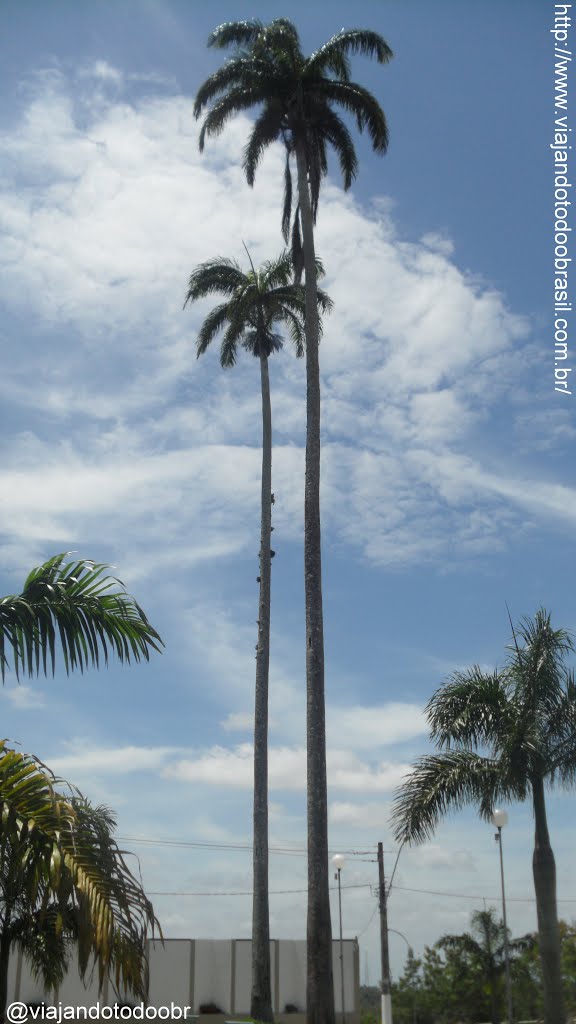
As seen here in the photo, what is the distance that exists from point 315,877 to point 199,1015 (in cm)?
2692

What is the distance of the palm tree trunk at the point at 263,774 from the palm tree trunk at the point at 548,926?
7515mm

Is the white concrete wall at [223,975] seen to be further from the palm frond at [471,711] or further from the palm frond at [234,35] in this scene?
the palm frond at [234,35]

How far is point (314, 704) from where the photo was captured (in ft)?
67.2

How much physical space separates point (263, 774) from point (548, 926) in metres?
9.42

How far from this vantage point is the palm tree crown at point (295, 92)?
83.9ft

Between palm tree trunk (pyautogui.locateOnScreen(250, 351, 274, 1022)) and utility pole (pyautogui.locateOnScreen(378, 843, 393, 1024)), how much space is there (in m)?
9.96

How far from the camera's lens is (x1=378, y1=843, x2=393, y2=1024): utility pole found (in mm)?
34406

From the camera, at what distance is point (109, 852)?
632 centimetres

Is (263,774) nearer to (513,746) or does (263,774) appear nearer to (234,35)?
(513,746)

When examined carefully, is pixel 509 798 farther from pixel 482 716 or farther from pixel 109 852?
pixel 109 852

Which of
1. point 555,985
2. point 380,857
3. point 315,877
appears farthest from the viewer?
point 380,857

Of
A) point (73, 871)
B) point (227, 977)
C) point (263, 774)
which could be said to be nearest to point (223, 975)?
point (227, 977)

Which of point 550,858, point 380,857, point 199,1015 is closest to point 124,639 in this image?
point 550,858

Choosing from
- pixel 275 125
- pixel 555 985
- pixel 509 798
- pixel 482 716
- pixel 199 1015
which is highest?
pixel 275 125
